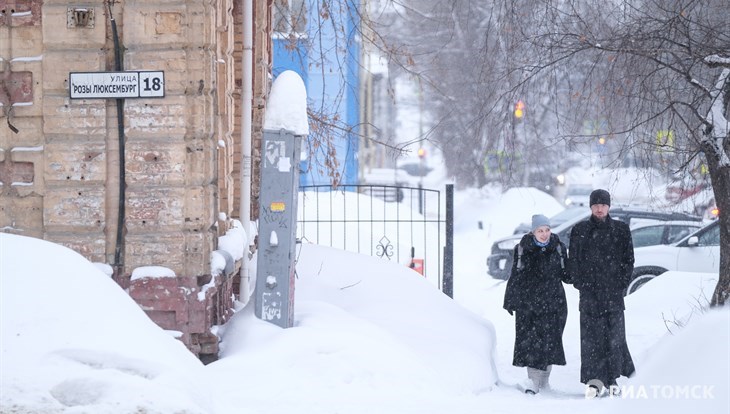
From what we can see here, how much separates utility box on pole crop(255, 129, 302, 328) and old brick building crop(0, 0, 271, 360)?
0.40m

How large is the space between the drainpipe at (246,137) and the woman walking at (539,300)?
2.22 meters

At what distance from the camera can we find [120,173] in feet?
23.1

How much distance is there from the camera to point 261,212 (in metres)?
7.29

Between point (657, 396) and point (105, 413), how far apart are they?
2228 millimetres

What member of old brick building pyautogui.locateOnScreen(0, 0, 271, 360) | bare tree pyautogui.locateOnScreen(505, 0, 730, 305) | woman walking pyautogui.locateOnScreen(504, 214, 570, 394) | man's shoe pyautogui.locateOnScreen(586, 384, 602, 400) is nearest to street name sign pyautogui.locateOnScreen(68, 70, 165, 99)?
old brick building pyautogui.locateOnScreen(0, 0, 271, 360)

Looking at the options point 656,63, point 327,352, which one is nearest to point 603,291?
point 656,63

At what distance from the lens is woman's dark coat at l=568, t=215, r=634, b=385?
316 inches

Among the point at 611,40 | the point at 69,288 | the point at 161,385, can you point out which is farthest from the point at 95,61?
the point at 611,40

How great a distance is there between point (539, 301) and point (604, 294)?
1.75ft

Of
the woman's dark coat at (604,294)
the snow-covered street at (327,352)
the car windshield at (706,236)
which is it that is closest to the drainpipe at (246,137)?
the snow-covered street at (327,352)

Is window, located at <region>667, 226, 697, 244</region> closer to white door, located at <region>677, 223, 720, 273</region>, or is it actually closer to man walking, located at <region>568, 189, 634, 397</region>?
white door, located at <region>677, 223, 720, 273</region>

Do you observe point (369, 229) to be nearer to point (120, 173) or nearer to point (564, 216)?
point (564, 216)

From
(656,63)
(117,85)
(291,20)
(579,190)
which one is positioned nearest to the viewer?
(117,85)

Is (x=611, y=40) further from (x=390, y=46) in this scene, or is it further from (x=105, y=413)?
(x=105, y=413)
